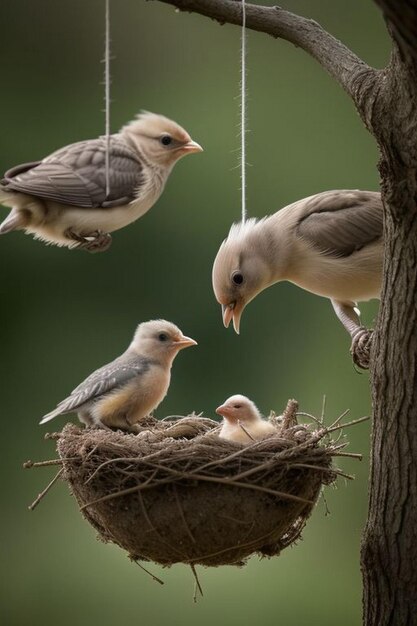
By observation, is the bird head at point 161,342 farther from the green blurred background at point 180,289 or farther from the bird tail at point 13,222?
the green blurred background at point 180,289

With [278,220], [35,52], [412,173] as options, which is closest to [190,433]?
[278,220]

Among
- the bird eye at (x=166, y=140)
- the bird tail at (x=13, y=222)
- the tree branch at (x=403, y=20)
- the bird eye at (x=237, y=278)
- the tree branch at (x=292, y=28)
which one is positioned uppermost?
the tree branch at (x=292, y=28)

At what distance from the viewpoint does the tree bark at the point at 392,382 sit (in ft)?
10.00

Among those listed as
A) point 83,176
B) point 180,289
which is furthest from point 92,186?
point 180,289

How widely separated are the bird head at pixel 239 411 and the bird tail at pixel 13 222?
80cm

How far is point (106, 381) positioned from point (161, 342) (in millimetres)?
243

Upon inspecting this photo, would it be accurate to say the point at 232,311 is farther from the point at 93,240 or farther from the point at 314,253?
the point at 93,240

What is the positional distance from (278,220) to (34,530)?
3.77 metres

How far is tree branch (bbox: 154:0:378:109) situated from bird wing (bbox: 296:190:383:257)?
0.54m

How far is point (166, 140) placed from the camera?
11.8 ft

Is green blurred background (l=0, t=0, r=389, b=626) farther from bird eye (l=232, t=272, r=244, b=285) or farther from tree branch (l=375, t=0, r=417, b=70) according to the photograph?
tree branch (l=375, t=0, r=417, b=70)

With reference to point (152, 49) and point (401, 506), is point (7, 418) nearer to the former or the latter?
point (152, 49)

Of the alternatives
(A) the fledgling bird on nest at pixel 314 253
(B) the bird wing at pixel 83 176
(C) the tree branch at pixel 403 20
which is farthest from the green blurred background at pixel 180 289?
(C) the tree branch at pixel 403 20

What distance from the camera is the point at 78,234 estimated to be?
329 cm
